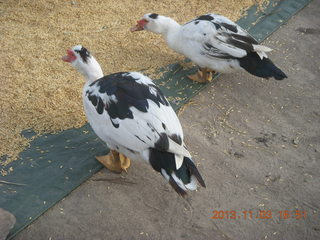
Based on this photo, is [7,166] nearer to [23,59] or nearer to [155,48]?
[23,59]

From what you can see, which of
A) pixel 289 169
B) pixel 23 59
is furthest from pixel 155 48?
pixel 289 169

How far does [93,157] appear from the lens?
11.0ft

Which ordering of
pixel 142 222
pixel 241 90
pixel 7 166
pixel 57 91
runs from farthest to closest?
1. pixel 241 90
2. pixel 57 91
3. pixel 7 166
4. pixel 142 222

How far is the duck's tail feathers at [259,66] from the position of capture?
3729 mm

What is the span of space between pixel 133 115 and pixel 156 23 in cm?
199

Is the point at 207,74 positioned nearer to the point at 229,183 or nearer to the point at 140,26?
the point at 140,26

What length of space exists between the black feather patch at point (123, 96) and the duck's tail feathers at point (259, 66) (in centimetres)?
120

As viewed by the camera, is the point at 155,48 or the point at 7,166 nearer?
the point at 7,166

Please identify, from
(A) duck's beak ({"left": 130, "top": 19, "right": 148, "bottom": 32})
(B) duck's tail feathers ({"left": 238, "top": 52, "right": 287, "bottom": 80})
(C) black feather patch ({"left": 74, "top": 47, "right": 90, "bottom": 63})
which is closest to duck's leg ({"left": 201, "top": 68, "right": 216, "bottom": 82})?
(B) duck's tail feathers ({"left": 238, "top": 52, "right": 287, "bottom": 80})

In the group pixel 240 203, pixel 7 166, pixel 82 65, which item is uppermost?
pixel 82 65

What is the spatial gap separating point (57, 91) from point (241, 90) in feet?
6.45

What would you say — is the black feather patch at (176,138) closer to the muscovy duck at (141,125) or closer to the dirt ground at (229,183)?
the muscovy duck at (141,125)

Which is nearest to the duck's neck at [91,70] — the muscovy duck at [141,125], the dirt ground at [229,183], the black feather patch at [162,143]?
the muscovy duck at [141,125]

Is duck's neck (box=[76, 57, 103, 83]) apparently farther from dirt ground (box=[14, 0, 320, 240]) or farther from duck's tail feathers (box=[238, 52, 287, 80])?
duck's tail feathers (box=[238, 52, 287, 80])
